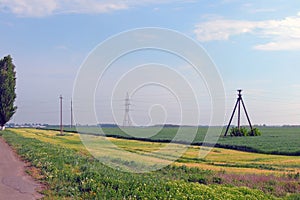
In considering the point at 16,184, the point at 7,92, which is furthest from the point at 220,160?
the point at 7,92

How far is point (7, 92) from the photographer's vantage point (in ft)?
220

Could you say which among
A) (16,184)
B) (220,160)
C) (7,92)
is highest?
(7,92)

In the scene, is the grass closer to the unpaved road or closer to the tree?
the unpaved road

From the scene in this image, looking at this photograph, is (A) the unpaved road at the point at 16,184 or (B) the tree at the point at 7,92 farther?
(B) the tree at the point at 7,92

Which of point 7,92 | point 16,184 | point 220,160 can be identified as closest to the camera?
point 16,184

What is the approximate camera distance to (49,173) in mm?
17000

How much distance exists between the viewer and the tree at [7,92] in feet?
218

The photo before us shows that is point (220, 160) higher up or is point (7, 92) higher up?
point (7, 92)

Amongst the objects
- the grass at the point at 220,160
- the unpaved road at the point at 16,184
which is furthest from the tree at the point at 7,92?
the unpaved road at the point at 16,184

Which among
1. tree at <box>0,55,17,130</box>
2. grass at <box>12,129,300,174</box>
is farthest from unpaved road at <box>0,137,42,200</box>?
tree at <box>0,55,17,130</box>

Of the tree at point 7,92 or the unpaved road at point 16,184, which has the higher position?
the tree at point 7,92

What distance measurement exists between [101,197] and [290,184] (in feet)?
25.9

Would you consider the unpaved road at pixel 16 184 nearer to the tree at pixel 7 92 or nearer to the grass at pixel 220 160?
the grass at pixel 220 160

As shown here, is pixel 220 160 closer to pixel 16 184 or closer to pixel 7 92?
pixel 16 184
